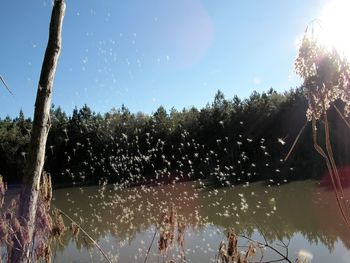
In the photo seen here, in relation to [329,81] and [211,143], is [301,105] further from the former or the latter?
[329,81]

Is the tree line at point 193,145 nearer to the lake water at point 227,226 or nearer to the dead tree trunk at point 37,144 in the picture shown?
the lake water at point 227,226

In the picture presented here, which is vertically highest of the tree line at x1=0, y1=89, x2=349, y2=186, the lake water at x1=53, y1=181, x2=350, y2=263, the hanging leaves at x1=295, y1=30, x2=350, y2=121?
the tree line at x1=0, y1=89, x2=349, y2=186

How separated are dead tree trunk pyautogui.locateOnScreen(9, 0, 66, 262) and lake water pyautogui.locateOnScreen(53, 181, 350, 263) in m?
3.11

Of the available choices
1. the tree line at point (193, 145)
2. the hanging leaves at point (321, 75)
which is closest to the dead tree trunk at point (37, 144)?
the hanging leaves at point (321, 75)

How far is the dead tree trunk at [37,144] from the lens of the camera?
8.30ft

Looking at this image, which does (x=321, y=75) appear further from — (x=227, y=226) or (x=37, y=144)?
(x=227, y=226)

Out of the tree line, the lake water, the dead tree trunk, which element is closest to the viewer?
the dead tree trunk

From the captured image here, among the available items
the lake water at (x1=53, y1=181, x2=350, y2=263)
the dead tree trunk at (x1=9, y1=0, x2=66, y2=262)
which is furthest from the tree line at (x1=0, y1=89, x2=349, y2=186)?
the dead tree trunk at (x1=9, y1=0, x2=66, y2=262)

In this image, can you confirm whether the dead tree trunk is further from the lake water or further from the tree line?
the tree line

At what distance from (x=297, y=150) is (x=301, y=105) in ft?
17.1

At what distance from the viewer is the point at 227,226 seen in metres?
13.9

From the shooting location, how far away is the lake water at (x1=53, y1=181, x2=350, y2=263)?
10.3 metres

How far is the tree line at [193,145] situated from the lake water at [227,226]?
787 centimetres

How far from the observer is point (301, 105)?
37062mm
